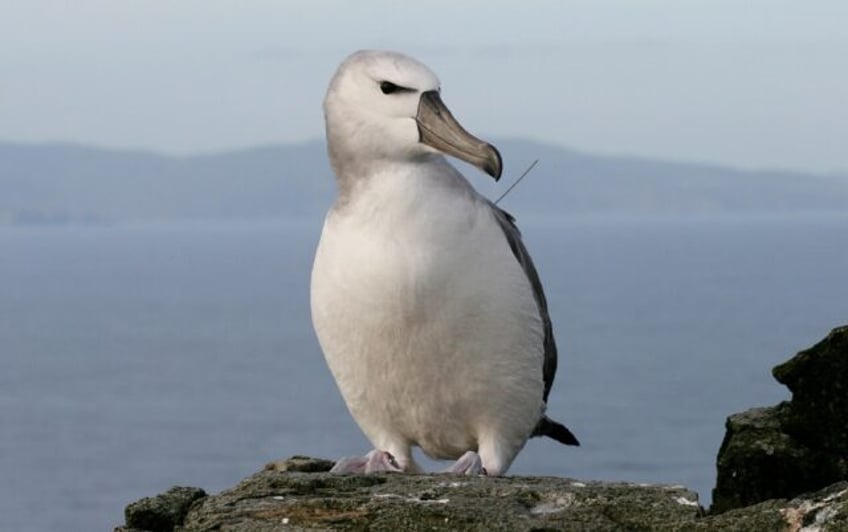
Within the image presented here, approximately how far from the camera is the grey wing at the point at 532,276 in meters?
11.6

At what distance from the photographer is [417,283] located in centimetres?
1062

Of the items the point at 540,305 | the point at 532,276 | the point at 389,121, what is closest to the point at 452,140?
the point at 389,121

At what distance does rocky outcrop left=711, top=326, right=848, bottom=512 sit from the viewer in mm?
8734

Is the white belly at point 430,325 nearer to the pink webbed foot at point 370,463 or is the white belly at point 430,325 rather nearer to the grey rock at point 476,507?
the pink webbed foot at point 370,463

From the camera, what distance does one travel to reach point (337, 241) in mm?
10797

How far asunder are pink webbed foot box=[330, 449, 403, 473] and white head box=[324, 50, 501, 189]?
1574mm

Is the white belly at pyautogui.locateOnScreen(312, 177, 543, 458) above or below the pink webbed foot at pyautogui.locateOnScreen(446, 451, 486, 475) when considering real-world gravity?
above

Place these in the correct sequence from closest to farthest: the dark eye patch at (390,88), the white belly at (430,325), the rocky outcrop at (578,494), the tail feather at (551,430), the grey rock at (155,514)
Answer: the rocky outcrop at (578,494)
the grey rock at (155,514)
the white belly at (430,325)
the dark eye patch at (390,88)
the tail feather at (551,430)

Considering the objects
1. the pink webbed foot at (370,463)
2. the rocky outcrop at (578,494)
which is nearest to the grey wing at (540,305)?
the pink webbed foot at (370,463)

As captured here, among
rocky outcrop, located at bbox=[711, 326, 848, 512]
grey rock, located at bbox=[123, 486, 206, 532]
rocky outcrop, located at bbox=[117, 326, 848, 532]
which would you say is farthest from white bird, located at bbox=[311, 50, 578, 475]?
rocky outcrop, located at bbox=[711, 326, 848, 512]

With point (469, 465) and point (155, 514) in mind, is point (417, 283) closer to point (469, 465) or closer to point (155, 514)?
point (469, 465)

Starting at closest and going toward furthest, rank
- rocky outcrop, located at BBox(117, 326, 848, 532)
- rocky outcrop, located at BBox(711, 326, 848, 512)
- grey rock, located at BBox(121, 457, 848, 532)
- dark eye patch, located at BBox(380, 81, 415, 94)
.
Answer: grey rock, located at BBox(121, 457, 848, 532) < rocky outcrop, located at BBox(117, 326, 848, 532) < rocky outcrop, located at BBox(711, 326, 848, 512) < dark eye patch, located at BBox(380, 81, 415, 94)

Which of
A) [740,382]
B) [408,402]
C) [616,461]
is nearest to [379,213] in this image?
[408,402]

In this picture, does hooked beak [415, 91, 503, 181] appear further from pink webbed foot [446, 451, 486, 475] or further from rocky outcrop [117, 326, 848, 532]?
rocky outcrop [117, 326, 848, 532]
